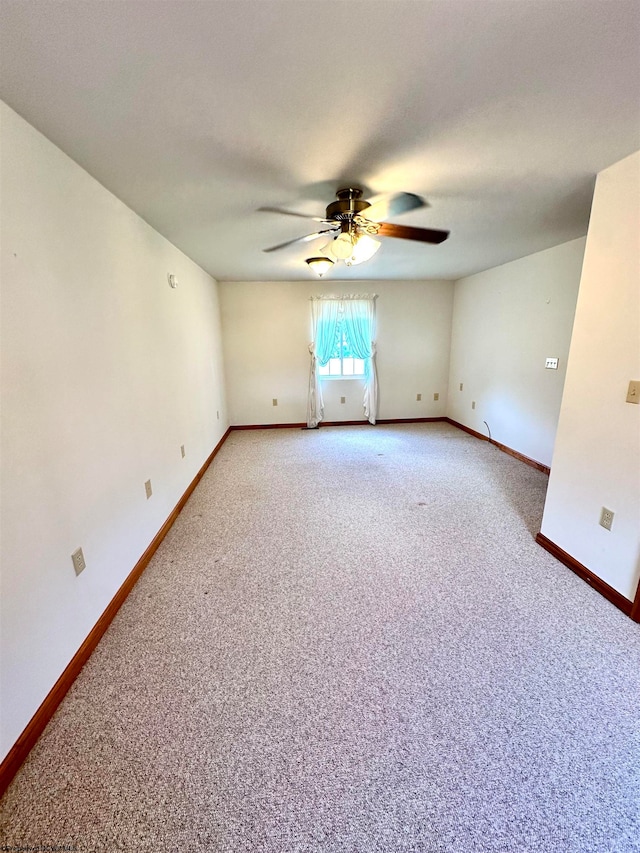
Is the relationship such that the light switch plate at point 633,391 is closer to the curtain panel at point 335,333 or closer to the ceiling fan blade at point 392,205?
the ceiling fan blade at point 392,205

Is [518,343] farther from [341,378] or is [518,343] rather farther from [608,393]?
[341,378]

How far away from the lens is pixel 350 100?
3.87 feet

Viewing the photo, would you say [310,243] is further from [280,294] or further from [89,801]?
[89,801]

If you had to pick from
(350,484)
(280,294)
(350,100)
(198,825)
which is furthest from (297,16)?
(280,294)

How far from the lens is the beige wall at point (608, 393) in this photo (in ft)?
5.38

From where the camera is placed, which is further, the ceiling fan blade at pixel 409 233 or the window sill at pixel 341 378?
the window sill at pixel 341 378

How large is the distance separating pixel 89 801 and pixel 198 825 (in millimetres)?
362

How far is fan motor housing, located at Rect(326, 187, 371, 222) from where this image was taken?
72.0 inches

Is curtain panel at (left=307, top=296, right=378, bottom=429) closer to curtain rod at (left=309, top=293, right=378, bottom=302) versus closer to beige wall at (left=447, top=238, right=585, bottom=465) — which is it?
curtain rod at (left=309, top=293, right=378, bottom=302)

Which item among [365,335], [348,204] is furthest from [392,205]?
[365,335]

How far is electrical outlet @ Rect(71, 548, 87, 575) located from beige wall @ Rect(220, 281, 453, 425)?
147 inches

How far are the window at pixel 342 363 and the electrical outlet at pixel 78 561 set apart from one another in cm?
401

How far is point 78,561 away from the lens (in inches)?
59.5

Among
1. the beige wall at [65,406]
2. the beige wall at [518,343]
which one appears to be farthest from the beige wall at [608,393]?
the beige wall at [65,406]
